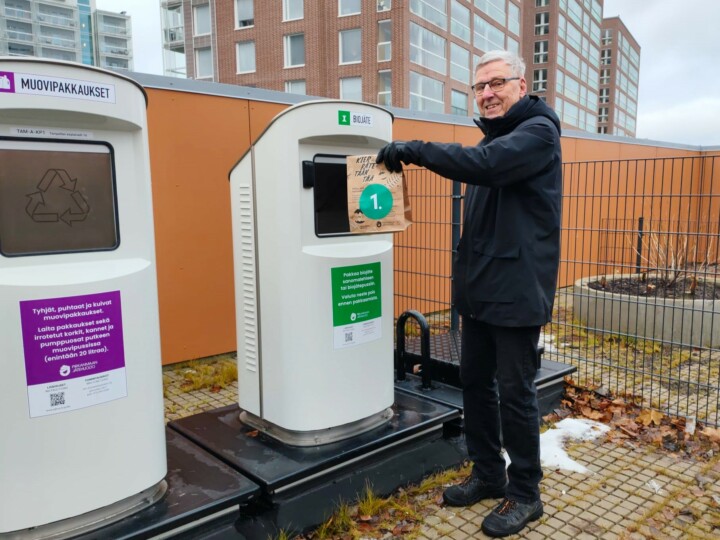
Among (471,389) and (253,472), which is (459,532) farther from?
(253,472)

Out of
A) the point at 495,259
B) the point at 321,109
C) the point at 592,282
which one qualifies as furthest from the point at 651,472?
the point at 592,282

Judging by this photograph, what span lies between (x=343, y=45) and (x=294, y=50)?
123 inches

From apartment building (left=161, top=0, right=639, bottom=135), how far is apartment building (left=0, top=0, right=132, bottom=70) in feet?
83.0

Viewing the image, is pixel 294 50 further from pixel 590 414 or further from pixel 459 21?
pixel 590 414

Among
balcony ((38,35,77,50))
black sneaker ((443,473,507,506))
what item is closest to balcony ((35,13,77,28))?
balcony ((38,35,77,50))

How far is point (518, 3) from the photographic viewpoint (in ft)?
150

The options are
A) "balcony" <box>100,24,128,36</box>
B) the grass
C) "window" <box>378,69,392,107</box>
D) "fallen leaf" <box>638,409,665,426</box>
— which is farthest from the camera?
"balcony" <box>100,24,128,36</box>

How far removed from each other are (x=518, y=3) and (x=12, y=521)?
2020 inches

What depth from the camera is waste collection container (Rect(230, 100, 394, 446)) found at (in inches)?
106

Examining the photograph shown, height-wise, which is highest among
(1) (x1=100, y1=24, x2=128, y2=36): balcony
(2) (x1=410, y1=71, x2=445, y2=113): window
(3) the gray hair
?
(1) (x1=100, y1=24, x2=128, y2=36): balcony

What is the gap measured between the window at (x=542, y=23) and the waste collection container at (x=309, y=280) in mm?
62787

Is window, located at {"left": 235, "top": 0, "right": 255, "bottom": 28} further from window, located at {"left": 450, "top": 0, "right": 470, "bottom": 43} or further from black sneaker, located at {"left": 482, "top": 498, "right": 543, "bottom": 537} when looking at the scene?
black sneaker, located at {"left": 482, "top": 498, "right": 543, "bottom": 537}

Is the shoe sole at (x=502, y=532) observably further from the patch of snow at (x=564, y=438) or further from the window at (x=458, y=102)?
the window at (x=458, y=102)

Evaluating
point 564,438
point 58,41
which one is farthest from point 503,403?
point 58,41
